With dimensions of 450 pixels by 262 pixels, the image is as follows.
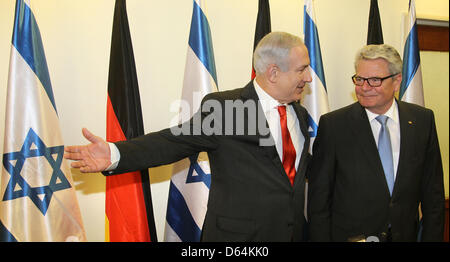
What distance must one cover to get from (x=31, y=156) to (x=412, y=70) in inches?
115

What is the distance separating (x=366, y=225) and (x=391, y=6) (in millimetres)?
2453

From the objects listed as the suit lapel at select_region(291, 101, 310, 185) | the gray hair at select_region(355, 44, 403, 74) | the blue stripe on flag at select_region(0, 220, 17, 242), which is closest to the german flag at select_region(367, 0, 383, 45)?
the gray hair at select_region(355, 44, 403, 74)

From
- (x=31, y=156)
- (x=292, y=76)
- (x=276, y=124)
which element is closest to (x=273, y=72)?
(x=292, y=76)

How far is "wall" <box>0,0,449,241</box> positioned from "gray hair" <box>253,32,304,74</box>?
4.14 ft

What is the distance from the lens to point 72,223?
2455 mm

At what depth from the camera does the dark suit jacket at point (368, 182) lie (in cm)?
198

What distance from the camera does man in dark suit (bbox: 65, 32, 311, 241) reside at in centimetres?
182

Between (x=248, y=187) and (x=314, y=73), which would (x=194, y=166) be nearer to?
(x=248, y=187)

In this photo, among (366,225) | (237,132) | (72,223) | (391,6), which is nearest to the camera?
(237,132)

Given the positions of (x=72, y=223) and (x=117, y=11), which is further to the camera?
(x=117, y=11)

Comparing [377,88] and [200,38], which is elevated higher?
[200,38]

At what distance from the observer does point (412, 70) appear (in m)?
3.28

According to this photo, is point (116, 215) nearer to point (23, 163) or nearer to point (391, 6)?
point (23, 163)
